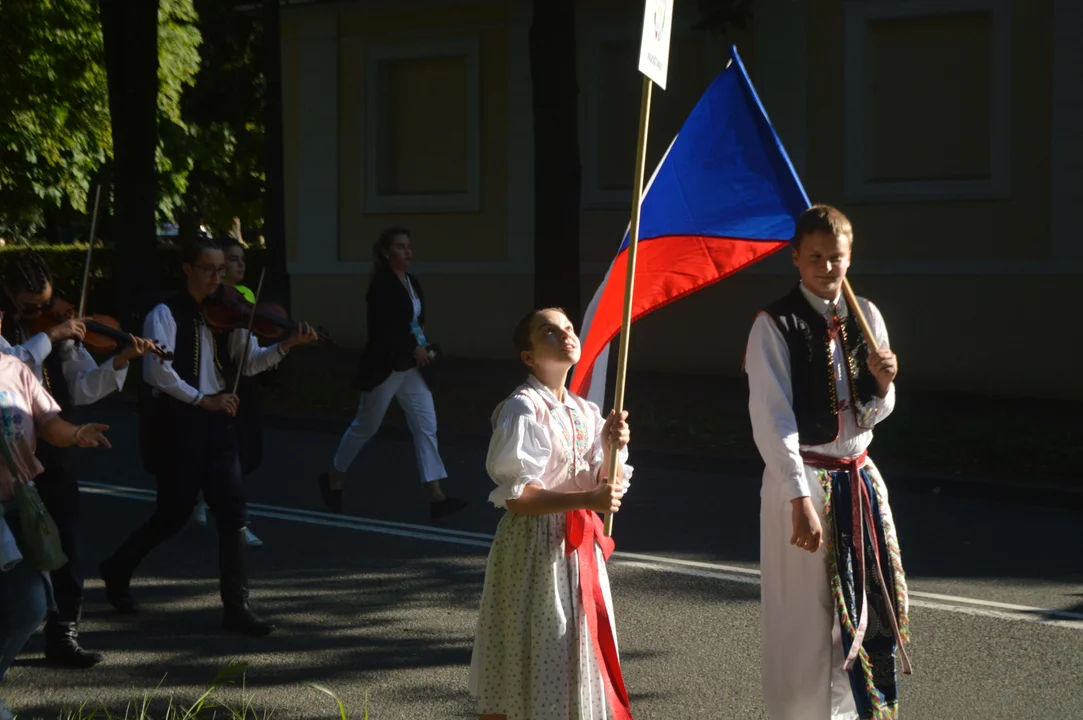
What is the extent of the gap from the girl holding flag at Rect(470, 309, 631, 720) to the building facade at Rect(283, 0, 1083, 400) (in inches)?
494

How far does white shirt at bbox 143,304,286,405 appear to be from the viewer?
20.9ft

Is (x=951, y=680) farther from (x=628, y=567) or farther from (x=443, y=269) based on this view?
(x=443, y=269)

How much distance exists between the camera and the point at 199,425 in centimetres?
644

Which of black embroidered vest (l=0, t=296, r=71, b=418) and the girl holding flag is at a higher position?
black embroidered vest (l=0, t=296, r=71, b=418)

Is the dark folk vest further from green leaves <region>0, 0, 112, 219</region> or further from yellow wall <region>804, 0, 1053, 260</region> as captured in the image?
green leaves <region>0, 0, 112, 219</region>

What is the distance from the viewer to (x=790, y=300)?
4445 mm

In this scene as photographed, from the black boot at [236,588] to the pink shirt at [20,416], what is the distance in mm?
1456

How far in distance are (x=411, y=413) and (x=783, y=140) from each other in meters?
9.49

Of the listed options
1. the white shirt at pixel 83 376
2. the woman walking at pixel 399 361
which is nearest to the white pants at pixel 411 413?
the woman walking at pixel 399 361

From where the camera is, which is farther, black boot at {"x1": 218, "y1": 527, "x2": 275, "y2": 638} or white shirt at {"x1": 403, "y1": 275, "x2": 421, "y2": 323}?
white shirt at {"x1": 403, "y1": 275, "x2": 421, "y2": 323}

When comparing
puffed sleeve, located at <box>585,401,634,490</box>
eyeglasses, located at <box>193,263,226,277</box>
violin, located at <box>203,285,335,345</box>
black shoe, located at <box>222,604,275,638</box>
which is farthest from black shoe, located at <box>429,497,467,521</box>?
puffed sleeve, located at <box>585,401,634,490</box>

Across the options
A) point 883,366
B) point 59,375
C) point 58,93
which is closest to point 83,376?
point 59,375

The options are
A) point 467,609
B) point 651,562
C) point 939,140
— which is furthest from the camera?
point 939,140

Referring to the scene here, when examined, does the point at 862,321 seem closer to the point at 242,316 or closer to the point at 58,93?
the point at 242,316
